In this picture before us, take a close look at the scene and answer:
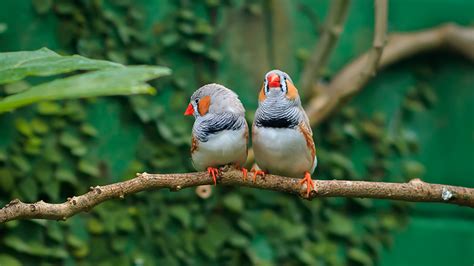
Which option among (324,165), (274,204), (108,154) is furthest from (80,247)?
(324,165)

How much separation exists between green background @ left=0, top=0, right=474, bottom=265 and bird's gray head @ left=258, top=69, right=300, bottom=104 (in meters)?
1.57

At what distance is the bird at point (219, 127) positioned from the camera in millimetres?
2141

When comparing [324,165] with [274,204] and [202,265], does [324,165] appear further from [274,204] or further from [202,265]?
[202,265]

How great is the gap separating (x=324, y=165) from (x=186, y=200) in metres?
0.84

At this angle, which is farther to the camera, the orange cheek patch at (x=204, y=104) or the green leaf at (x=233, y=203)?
the green leaf at (x=233, y=203)

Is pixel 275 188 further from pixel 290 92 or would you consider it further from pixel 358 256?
pixel 358 256

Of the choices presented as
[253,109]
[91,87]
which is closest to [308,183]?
[91,87]

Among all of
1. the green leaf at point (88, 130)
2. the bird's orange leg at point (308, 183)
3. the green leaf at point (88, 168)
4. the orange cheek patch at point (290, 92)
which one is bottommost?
the green leaf at point (88, 168)

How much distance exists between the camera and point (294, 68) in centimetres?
400

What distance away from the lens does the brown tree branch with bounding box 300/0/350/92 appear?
11.9ft

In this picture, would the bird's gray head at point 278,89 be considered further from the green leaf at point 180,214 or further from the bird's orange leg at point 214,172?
the green leaf at point 180,214

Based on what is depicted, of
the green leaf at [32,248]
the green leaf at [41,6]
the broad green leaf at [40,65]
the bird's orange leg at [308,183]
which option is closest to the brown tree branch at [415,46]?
the green leaf at [41,6]

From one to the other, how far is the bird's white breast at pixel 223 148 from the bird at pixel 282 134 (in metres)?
0.05

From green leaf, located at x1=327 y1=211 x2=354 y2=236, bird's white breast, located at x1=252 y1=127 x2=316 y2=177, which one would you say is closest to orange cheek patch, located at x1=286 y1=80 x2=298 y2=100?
bird's white breast, located at x1=252 y1=127 x2=316 y2=177
